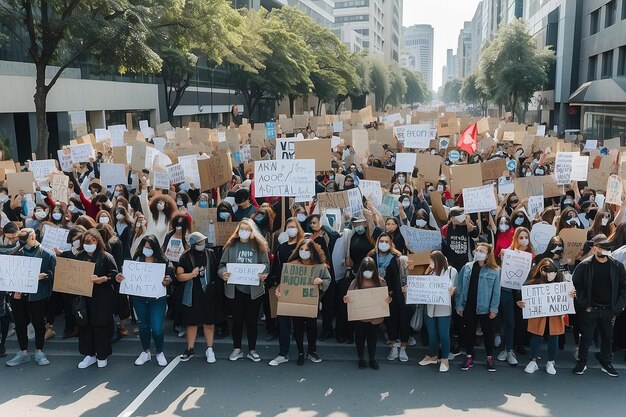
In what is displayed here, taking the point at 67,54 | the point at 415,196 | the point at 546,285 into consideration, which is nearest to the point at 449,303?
the point at 546,285

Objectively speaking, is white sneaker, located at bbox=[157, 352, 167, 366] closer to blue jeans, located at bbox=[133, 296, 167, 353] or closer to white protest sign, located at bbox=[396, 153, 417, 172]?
blue jeans, located at bbox=[133, 296, 167, 353]

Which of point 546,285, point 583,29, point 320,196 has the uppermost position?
point 583,29

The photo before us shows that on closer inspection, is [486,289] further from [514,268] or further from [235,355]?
[235,355]

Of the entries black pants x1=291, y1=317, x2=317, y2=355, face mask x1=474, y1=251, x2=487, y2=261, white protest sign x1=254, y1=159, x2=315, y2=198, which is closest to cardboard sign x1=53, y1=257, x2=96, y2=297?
black pants x1=291, y1=317, x2=317, y2=355

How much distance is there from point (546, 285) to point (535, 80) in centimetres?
4632

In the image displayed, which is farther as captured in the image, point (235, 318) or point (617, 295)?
point (235, 318)


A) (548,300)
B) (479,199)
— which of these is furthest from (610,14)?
(548,300)

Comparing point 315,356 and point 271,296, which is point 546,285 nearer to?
point 315,356

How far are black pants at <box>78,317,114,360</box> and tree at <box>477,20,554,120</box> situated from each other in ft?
154

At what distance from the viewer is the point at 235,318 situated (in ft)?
25.0

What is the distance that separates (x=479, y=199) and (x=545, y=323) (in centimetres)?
263

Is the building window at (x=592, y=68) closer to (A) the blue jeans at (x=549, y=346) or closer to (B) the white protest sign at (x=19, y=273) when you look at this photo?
(A) the blue jeans at (x=549, y=346)

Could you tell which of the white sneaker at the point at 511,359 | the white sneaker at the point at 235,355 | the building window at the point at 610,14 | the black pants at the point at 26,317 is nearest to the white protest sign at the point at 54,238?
the black pants at the point at 26,317

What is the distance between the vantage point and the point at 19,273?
23.4ft
